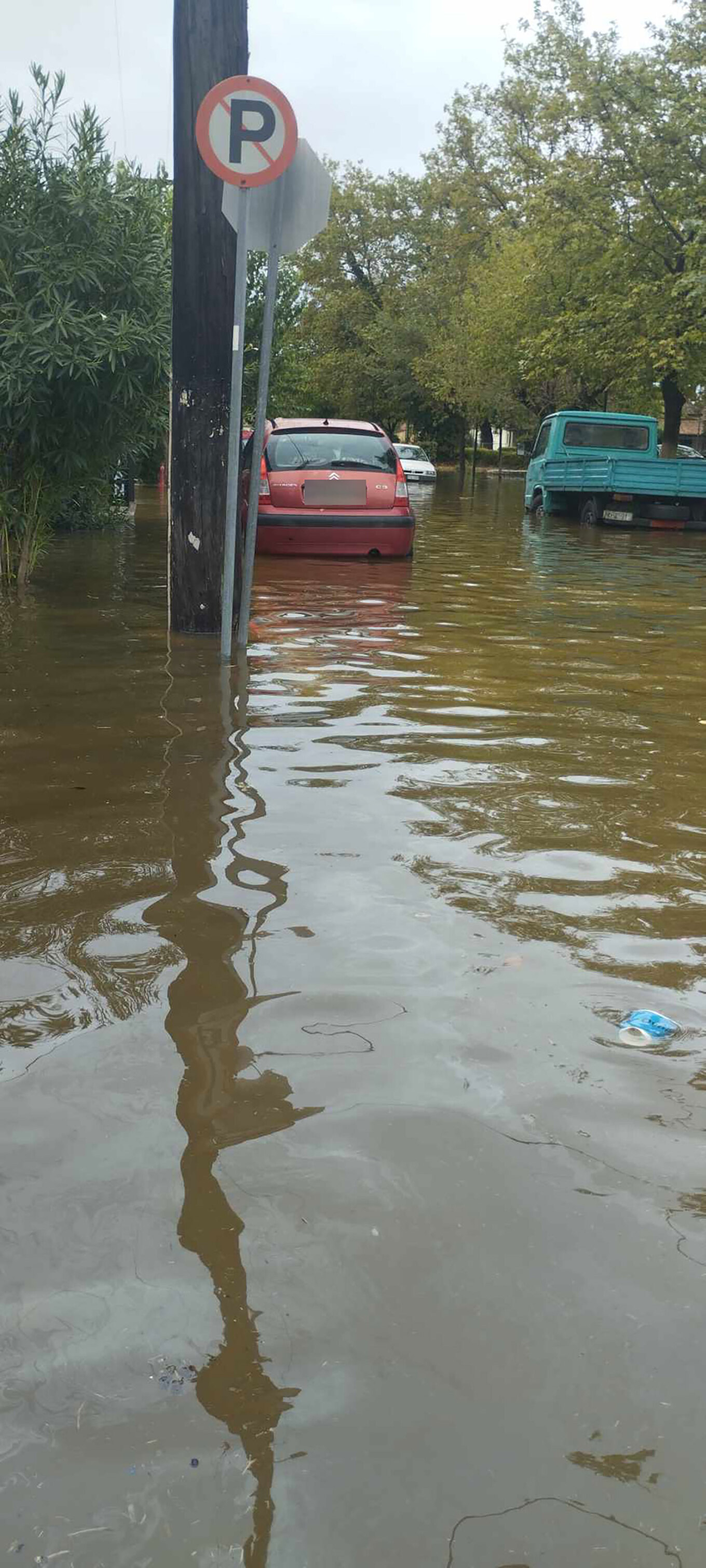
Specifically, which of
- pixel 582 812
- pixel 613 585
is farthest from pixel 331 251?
pixel 582 812

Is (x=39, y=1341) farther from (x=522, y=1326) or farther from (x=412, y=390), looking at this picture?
(x=412, y=390)

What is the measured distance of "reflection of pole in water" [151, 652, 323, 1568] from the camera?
174 centimetres

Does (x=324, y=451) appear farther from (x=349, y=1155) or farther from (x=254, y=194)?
(x=349, y=1155)

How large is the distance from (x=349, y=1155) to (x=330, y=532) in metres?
11.2

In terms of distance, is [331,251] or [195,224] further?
[331,251]

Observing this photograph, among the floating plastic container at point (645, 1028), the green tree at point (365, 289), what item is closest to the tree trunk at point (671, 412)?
the green tree at point (365, 289)

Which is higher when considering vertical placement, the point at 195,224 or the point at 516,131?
the point at 516,131

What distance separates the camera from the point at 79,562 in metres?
12.4

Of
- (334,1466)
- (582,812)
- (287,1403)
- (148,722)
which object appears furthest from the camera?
(148,722)

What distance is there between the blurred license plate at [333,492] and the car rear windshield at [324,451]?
160 millimetres

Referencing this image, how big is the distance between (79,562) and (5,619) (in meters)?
4.11

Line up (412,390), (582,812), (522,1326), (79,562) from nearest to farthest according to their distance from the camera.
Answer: (522,1326)
(582,812)
(79,562)
(412,390)

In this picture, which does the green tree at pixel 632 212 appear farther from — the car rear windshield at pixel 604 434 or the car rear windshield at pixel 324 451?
the car rear windshield at pixel 324 451

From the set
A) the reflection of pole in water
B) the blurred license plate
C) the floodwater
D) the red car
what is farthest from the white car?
the floodwater
